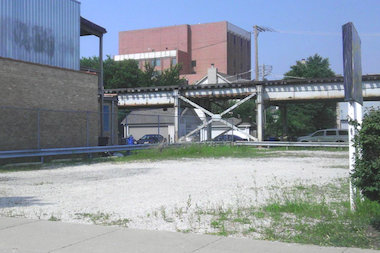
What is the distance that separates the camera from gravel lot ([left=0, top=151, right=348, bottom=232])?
833 centimetres

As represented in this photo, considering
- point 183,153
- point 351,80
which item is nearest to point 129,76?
point 183,153

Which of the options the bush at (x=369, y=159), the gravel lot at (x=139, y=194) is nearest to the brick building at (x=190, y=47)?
the gravel lot at (x=139, y=194)

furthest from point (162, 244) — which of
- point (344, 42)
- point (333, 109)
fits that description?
point (333, 109)

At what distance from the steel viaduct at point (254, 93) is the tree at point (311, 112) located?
11.5m

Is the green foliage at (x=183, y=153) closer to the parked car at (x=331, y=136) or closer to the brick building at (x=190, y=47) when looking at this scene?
the parked car at (x=331, y=136)

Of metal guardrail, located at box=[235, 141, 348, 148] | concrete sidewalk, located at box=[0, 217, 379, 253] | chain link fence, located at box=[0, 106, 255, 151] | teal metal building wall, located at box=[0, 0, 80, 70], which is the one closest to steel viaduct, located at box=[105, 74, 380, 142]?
metal guardrail, located at box=[235, 141, 348, 148]

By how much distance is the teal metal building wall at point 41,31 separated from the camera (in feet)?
Result: 76.1

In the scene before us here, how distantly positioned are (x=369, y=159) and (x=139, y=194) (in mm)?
6001

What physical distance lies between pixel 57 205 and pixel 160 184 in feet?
13.3

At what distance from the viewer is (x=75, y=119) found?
25.0 m

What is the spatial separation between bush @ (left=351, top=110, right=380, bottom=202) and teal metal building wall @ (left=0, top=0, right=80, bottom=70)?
66.7 feet

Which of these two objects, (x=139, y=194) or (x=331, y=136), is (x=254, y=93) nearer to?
(x=331, y=136)

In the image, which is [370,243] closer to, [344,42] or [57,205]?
[344,42]

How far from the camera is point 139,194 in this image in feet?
36.7
